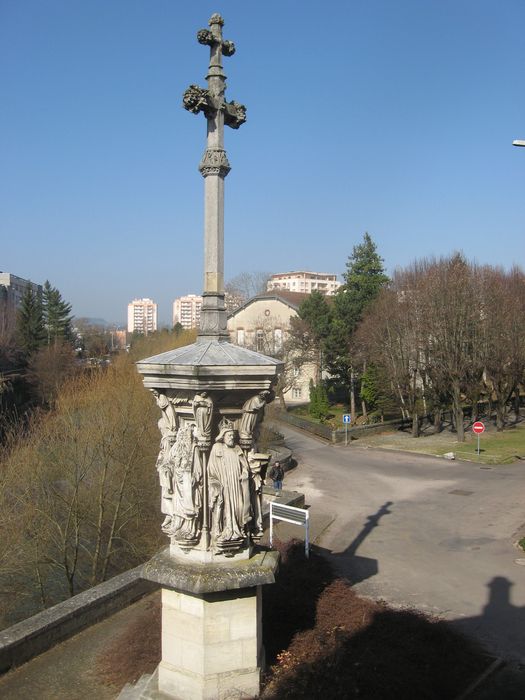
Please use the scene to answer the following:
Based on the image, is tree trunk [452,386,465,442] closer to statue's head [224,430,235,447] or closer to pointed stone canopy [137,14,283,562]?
pointed stone canopy [137,14,283,562]

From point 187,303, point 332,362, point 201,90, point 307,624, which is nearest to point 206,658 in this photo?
point 307,624

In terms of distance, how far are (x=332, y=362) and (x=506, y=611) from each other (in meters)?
32.0

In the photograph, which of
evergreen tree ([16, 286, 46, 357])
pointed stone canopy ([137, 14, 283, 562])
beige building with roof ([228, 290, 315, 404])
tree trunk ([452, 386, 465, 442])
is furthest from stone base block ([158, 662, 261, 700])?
evergreen tree ([16, 286, 46, 357])

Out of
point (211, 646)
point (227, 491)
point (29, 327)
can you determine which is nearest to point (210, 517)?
point (227, 491)

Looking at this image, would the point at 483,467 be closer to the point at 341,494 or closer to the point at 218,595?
the point at 341,494

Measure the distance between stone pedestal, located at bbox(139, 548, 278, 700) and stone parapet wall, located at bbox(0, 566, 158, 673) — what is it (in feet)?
7.58

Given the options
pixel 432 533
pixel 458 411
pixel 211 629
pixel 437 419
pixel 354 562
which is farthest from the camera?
pixel 437 419

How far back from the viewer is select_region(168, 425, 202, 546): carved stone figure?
5.72 metres

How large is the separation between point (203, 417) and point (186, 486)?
0.71 m

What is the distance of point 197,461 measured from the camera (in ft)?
18.9

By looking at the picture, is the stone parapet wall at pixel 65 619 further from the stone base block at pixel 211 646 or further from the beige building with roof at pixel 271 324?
the beige building with roof at pixel 271 324

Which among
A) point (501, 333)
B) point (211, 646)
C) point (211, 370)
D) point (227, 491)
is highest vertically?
point (501, 333)

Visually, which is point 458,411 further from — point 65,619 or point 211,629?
point 211,629

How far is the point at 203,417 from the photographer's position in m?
5.62
